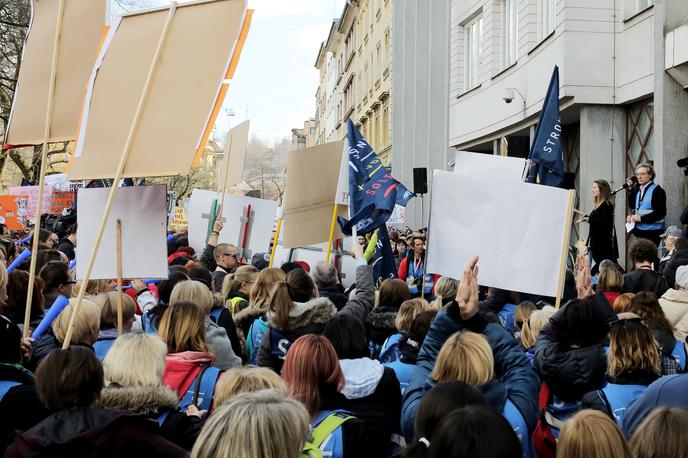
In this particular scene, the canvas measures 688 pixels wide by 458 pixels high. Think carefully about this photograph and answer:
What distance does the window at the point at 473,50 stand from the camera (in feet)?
79.6

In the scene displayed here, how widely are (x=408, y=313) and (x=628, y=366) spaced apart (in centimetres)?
165

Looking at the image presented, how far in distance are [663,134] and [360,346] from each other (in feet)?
32.4

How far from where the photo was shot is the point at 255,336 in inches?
236

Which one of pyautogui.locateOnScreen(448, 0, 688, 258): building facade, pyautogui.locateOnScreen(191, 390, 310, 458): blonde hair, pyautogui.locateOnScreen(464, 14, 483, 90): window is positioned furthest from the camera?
pyautogui.locateOnScreen(464, 14, 483, 90): window

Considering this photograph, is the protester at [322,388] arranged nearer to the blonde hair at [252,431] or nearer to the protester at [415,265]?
the blonde hair at [252,431]

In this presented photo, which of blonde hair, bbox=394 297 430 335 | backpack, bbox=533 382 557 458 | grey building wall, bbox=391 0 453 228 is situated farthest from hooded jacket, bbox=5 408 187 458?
grey building wall, bbox=391 0 453 228

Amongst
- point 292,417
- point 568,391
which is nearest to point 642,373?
point 568,391

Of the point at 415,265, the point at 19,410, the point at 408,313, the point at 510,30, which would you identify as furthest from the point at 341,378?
the point at 510,30

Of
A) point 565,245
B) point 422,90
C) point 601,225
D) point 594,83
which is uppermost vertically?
point 422,90

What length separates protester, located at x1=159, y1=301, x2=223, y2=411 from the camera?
428 cm

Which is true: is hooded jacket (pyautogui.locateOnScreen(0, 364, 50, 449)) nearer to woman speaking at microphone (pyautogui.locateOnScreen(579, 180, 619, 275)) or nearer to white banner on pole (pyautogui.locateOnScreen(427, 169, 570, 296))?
white banner on pole (pyautogui.locateOnScreen(427, 169, 570, 296))

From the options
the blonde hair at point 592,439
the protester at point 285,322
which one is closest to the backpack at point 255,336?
the protester at point 285,322

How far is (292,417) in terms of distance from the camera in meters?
2.77

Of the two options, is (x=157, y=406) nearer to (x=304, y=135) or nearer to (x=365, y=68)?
(x=365, y=68)
